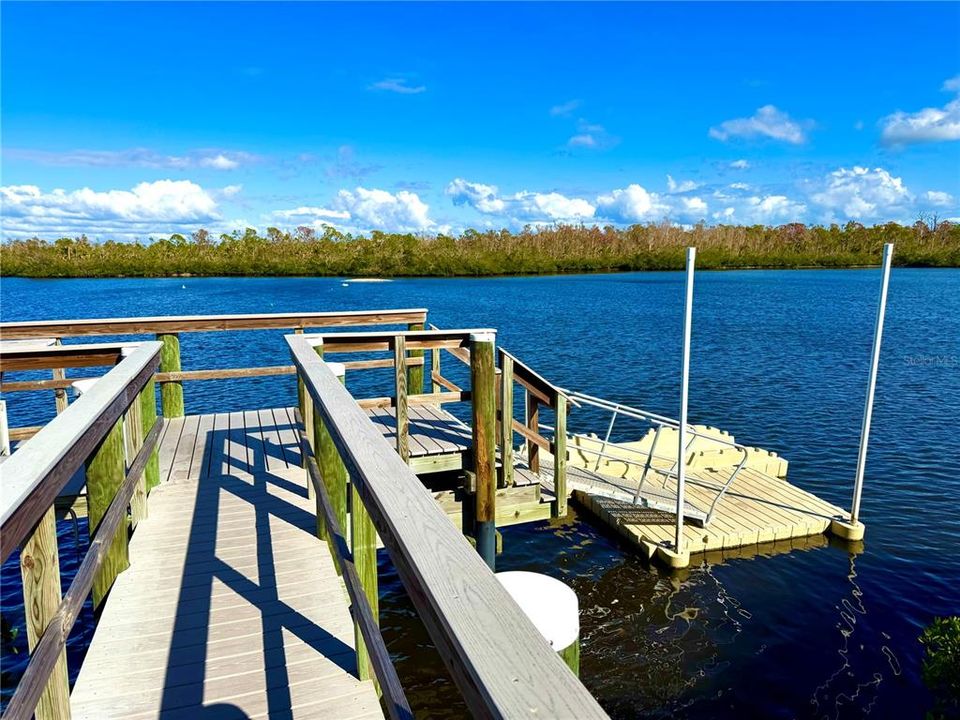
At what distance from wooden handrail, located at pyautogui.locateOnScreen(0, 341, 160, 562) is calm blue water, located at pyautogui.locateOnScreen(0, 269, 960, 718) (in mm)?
4038

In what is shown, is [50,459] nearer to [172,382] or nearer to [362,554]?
[362,554]

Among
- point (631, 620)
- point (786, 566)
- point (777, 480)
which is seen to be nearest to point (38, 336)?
point (631, 620)

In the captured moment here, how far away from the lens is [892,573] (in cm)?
771

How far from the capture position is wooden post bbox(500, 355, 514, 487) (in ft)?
17.5

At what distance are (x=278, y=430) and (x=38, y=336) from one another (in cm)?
242

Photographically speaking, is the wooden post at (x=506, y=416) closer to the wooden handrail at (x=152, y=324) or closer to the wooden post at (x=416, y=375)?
the wooden post at (x=416, y=375)

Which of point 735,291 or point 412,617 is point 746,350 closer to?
point 412,617

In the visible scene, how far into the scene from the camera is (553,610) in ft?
10.3

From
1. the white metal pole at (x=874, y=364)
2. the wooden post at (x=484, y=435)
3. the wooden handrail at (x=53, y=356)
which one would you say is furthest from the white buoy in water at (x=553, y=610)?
the white metal pole at (x=874, y=364)

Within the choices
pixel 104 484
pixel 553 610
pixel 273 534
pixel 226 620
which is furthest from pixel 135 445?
pixel 553 610

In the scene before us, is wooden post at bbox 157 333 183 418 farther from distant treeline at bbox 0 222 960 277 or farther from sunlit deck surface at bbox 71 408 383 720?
distant treeline at bbox 0 222 960 277

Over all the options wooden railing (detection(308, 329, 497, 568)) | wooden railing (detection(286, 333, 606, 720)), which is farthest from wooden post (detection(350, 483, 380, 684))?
wooden railing (detection(308, 329, 497, 568))

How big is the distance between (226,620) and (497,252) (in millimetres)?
79339
